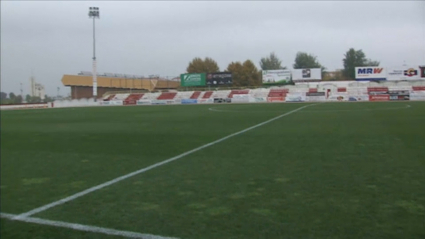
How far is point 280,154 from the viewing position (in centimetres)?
790

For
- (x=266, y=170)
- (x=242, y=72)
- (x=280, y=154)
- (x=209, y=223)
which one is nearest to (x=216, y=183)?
(x=266, y=170)

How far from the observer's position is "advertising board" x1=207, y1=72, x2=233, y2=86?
183ft

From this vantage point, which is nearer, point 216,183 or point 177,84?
point 216,183

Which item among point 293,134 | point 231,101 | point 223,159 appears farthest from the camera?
point 231,101

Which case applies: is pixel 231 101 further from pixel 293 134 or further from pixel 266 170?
pixel 266 170

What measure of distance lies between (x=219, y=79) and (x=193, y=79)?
390cm

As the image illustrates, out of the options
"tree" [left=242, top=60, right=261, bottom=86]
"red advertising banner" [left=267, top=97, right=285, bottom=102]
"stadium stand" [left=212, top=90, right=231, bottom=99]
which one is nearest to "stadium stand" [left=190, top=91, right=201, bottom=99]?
"stadium stand" [left=212, top=90, right=231, bottom=99]

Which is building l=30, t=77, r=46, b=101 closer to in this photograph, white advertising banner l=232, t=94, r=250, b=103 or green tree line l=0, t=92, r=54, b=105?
green tree line l=0, t=92, r=54, b=105

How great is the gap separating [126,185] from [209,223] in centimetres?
201

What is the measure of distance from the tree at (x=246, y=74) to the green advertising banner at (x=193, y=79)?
12.6 metres

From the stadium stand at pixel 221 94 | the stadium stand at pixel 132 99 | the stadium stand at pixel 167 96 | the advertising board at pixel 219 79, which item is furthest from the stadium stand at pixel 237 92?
the stadium stand at pixel 132 99

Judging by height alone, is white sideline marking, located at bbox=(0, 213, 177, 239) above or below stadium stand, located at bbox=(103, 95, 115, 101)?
below

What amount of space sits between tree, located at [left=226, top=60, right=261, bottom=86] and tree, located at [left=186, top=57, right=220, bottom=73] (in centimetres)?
755

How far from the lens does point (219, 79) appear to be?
56094 millimetres
